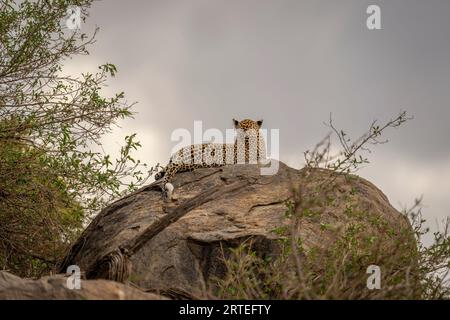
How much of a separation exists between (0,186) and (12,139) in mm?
978

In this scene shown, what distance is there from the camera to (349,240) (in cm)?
1080

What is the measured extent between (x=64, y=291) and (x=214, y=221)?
5.09 meters

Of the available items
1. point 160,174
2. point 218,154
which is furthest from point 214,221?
point 160,174

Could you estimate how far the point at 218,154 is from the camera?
14633 millimetres

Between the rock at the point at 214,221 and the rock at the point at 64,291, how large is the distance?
2625 mm

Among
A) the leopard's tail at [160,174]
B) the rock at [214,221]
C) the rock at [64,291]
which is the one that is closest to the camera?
the rock at [64,291]

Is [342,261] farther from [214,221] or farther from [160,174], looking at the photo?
[160,174]

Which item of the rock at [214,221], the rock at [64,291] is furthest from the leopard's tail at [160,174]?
the rock at [64,291]

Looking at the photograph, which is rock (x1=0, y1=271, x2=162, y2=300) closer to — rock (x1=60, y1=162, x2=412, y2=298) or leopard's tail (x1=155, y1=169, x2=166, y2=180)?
rock (x1=60, y1=162, x2=412, y2=298)

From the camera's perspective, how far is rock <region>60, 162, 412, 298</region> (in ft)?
37.7

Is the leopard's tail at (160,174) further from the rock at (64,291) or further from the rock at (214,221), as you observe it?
the rock at (64,291)

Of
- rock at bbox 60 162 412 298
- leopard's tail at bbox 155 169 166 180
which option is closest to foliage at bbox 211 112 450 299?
rock at bbox 60 162 412 298

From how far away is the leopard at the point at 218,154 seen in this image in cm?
1443
